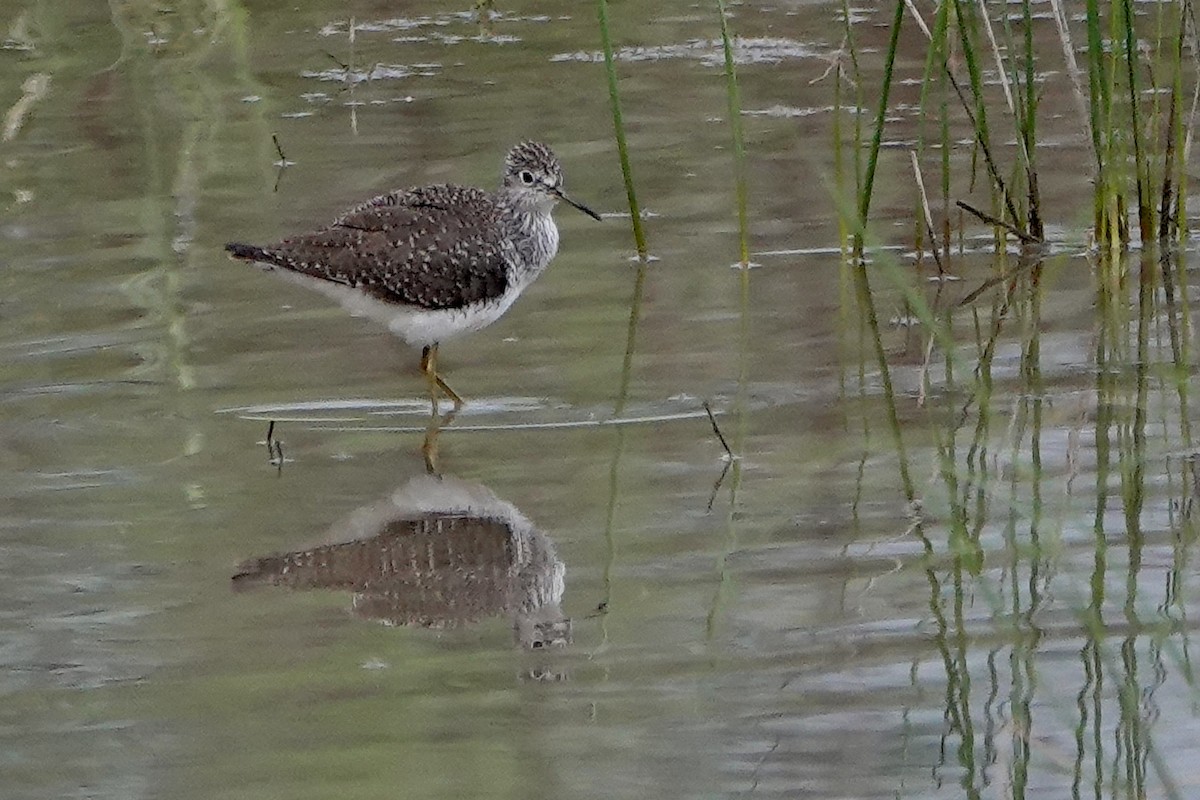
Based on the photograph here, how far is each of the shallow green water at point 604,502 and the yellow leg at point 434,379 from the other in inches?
3.7

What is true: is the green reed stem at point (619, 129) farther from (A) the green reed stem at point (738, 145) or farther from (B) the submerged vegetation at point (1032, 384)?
(A) the green reed stem at point (738, 145)

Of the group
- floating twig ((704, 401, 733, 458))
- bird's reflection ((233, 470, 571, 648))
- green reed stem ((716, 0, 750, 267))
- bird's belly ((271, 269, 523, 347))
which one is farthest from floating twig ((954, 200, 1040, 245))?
bird's reflection ((233, 470, 571, 648))

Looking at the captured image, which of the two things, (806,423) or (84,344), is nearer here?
(806,423)

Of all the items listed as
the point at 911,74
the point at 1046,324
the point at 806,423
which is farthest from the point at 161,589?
the point at 911,74

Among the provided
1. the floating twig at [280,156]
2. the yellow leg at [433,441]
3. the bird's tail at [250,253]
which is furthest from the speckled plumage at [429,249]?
the floating twig at [280,156]

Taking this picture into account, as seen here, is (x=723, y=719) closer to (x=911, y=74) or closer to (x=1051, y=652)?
(x=1051, y=652)

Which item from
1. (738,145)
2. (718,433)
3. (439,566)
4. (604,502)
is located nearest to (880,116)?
(738,145)

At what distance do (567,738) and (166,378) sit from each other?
3.21 meters

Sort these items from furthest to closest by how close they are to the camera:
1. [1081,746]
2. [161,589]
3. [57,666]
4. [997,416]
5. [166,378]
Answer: [166,378] → [997,416] → [161,589] → [57,666] → [1081,746]

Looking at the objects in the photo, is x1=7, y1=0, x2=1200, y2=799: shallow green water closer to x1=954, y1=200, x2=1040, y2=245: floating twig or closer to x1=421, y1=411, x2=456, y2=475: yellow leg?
x1=421, y1=411, x2=456, y2=475: yellow leg

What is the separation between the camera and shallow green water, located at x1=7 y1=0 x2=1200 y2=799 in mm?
4297

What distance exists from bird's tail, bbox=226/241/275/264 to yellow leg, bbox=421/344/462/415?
554 mm

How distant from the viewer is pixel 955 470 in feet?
19.2

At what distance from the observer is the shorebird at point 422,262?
719cm
